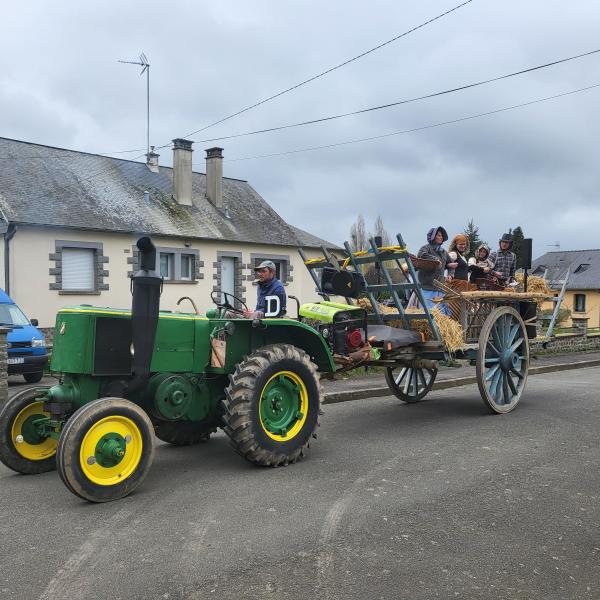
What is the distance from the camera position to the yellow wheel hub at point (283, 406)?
242 inches

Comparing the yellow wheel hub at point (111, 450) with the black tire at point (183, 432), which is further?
the black tire at point (183, 432)

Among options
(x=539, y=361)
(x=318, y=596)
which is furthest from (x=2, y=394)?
(x=539, y=361)

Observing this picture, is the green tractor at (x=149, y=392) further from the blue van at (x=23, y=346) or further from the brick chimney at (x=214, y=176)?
the brick chimney at (x=214, y=176)

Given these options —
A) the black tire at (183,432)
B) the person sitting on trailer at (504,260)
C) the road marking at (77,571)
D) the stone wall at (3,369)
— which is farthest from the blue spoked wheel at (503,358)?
the stone wall at (3,369)

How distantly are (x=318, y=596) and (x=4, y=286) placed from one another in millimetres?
19124

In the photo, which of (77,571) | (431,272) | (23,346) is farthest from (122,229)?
(77,571)

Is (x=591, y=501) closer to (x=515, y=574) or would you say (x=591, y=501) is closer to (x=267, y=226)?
(x=515, y=574)

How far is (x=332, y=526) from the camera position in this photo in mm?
4629

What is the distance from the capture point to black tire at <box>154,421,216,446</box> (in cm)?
656

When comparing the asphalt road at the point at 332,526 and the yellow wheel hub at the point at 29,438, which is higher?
the yellow wheel hub at the point at 29,438

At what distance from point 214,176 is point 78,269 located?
871 centimetres

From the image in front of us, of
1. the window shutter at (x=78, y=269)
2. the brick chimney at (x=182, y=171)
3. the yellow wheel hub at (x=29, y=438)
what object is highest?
the brick chimney at (x=182, y=171)

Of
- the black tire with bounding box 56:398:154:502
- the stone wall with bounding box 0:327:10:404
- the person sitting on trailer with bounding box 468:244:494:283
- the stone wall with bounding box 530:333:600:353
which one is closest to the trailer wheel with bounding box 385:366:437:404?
the person sitting on trailer with bounding box 468:244:494:283

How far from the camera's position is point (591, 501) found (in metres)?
5.21
